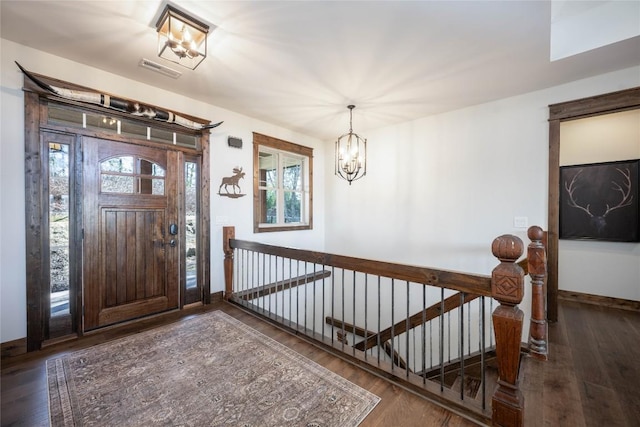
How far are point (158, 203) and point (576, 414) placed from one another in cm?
389

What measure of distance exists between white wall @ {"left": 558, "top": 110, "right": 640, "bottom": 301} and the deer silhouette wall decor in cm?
460

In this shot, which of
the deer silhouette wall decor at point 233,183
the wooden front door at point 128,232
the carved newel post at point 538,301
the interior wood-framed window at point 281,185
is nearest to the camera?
the carved newel post at point 538,301

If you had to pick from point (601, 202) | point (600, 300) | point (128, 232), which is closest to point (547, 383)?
point (600, 300)

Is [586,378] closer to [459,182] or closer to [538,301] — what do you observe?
[538,301]

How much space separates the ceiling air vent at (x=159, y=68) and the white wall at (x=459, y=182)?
9.72 ft

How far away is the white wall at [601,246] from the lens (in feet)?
10.7

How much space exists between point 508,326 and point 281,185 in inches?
149

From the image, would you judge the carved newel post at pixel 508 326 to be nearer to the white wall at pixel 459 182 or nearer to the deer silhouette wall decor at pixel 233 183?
the white wall at pixel 459 182

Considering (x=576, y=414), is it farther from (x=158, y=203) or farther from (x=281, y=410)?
(x=158, y=203)

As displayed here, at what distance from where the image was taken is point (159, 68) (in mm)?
2588

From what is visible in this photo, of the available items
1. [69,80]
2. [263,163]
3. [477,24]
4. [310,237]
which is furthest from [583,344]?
[69,80]

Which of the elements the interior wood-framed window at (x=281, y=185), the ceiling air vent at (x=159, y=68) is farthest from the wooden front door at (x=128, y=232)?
the interior wood-framed window at (x=281, y=185)

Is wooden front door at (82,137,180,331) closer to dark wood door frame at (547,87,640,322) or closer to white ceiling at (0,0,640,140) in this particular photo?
white ceiling at (0,0,640,140)

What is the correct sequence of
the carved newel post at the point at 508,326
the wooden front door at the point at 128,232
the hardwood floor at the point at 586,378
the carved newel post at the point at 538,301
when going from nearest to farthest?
the carved newel post at the point at 508,326, the hardwood floor at the point at 586,378, the carved newel post at the point at 538,301, the wooden front door at the point at 128,232
